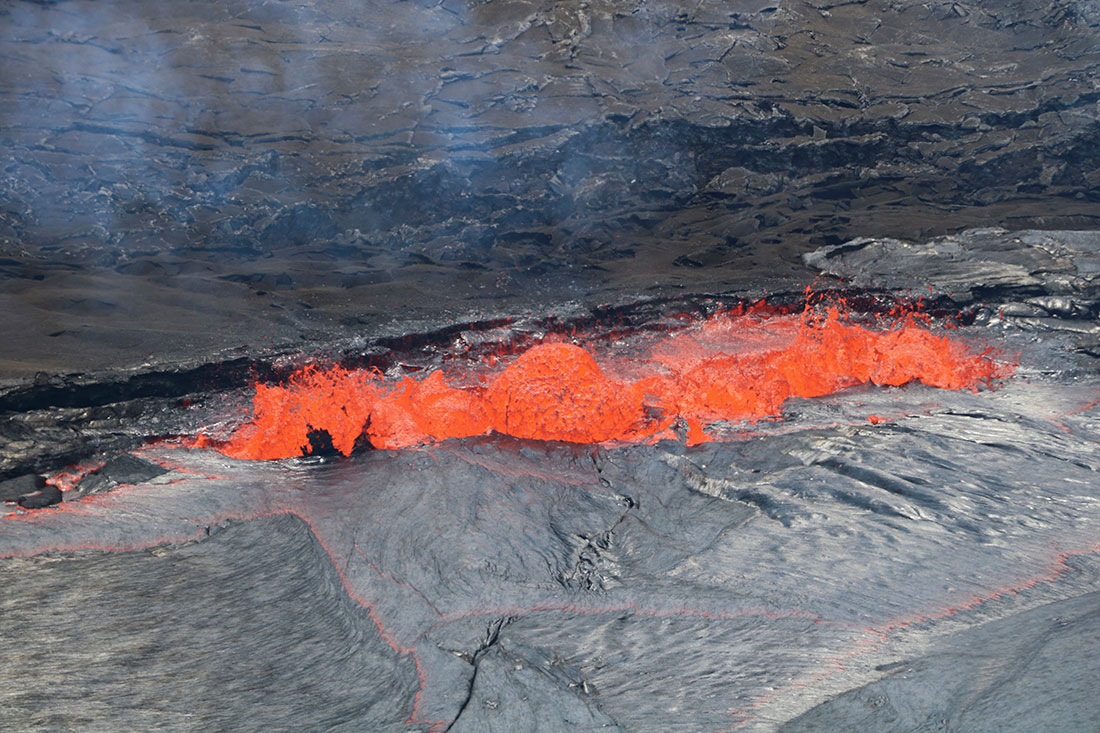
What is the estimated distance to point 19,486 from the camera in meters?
3.62

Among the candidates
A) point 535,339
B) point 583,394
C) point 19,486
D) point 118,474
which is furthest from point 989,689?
point 535,339

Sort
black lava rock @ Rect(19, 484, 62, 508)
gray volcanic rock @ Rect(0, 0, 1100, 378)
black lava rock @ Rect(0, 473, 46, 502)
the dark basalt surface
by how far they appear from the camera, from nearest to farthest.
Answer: the dark basalt surface < black lava rock @ Rect(19, 484, 62, 508) < black lava rock @ Rect(0, 473, 46, 502) < gray volcanic rock @ Rect(0, 0, 1100, 378)

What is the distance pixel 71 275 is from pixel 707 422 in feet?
20.4

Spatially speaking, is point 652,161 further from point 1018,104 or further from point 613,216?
point 1018,104

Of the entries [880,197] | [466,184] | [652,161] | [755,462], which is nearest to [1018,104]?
[880,197]

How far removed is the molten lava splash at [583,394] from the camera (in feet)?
13.7

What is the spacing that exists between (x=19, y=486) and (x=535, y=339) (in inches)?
149

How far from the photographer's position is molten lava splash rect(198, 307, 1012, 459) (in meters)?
4.16

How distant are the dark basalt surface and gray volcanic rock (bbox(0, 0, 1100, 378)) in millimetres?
63

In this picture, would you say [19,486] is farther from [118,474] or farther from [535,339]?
[535,339]

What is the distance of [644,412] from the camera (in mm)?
4410

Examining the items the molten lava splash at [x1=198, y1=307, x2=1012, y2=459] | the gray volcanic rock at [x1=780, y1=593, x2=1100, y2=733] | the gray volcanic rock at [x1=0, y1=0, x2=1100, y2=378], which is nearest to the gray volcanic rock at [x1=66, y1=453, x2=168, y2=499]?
the molten lava splash at [x1=198, y1=307, x2=1012, y2=459]

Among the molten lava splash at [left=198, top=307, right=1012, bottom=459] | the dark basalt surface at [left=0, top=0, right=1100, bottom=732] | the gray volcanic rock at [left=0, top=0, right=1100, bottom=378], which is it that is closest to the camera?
the dark basalt surface at [left=0, top=0, right=1100, bottom=732]

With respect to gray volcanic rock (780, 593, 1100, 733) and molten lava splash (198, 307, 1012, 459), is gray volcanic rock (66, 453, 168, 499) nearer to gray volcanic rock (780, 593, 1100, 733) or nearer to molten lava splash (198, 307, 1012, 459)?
molten lava splash (198, 307, 1012, 459)
